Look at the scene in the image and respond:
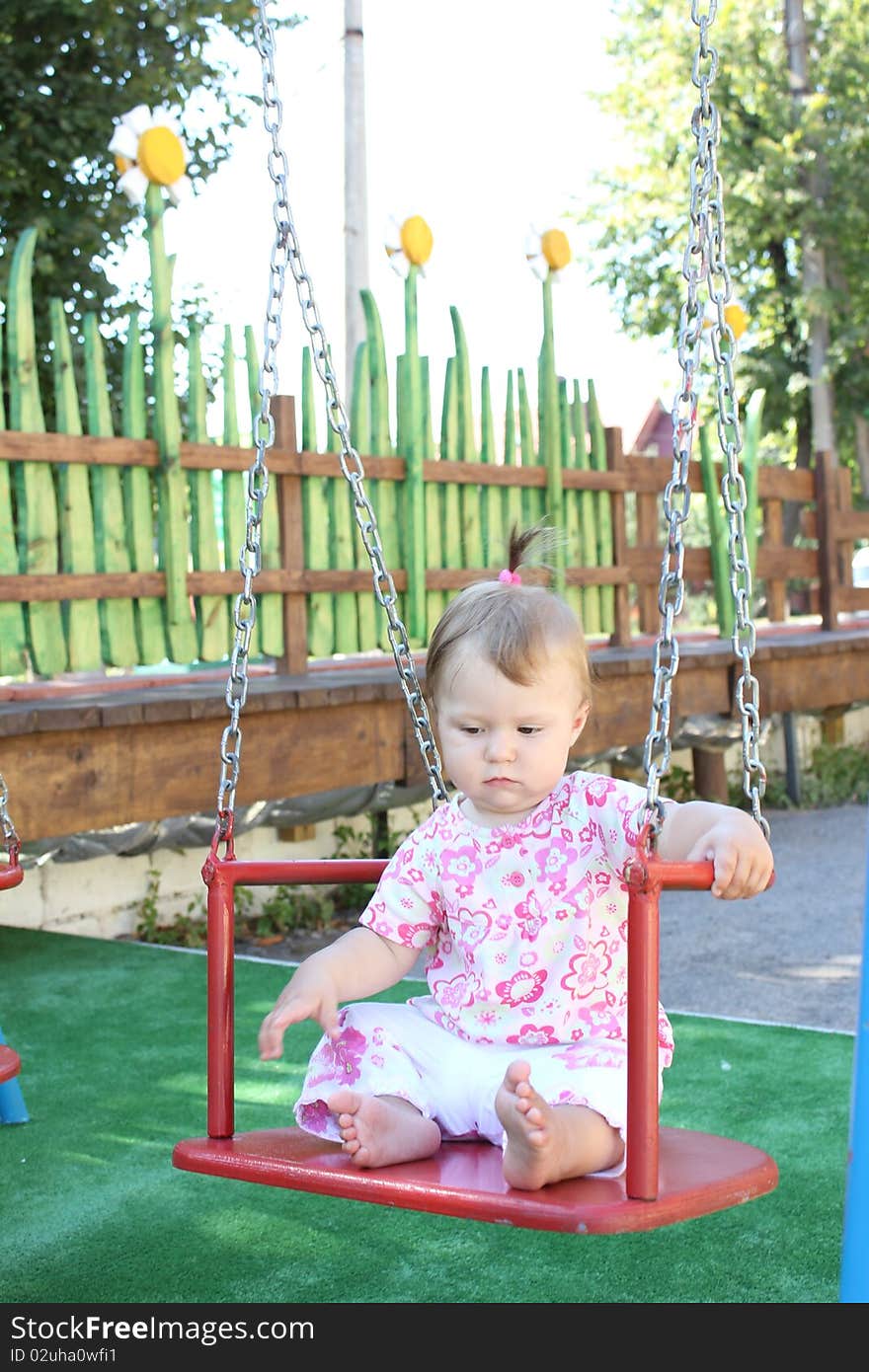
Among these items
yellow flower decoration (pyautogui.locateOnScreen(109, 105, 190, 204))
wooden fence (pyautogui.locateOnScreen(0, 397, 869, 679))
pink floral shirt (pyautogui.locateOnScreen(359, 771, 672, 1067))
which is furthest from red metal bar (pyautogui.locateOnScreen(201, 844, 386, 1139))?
yellow flower decoration (pyautogui.locateOnScreen(109, 105, 190, 204))

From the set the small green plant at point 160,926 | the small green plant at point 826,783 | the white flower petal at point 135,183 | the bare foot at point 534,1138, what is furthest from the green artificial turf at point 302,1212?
the small green plant at point 826,783

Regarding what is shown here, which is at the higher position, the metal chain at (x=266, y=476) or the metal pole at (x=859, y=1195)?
the metal chain at (x=266, y=476)

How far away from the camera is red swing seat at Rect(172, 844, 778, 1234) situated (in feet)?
5.61

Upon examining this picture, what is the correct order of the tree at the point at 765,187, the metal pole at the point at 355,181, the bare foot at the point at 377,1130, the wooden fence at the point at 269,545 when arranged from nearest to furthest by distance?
the bare foot at the point at 377,1130, the wooden fence at the point at 269,545, the metal pole at the point at 355,181, the tree at the point at 765,187

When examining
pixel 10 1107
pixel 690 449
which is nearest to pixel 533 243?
pixel 10 1107

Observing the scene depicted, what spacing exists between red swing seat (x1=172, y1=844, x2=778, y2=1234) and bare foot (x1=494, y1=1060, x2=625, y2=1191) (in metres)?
0.02

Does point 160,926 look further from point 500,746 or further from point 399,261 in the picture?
point 500,746

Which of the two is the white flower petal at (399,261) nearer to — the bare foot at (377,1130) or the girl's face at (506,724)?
the girl's face at (506,724)

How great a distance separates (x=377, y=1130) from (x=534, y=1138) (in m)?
0.30

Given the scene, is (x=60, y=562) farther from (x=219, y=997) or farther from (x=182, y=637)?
(x=219, y=997)

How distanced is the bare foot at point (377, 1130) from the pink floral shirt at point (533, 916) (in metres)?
0.17

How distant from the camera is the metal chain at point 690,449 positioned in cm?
185

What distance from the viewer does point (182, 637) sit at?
5.59 m
